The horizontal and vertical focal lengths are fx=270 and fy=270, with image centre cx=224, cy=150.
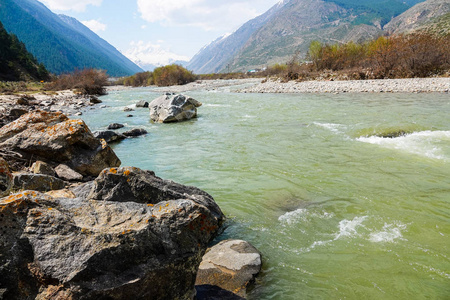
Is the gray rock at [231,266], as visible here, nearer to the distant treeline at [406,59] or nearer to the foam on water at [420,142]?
the foam on water at [420,142]

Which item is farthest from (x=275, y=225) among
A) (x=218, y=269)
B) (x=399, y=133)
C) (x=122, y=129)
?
(x=122, y=129)

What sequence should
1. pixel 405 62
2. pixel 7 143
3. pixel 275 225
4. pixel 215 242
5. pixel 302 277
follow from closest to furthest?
pixel 302 277
pixel 215 242
pixel 275 225
pixel 7 143
pixel 405 62

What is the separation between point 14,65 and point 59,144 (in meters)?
87.2

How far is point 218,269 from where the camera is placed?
4.37m

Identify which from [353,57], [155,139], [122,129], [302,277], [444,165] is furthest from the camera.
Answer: [353,57]

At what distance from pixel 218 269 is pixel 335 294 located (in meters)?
1.79

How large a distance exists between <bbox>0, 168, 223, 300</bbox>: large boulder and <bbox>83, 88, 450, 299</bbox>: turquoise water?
1619 mm

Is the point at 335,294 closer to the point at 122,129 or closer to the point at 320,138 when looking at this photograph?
the point at 320,138

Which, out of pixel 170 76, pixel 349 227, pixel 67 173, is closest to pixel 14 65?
pixel 170 76

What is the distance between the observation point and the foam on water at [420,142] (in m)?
9.85

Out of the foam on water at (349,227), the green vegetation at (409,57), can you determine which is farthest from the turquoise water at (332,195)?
the green vegetation at (409,57)

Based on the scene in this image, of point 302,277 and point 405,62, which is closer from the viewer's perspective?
point 302,277

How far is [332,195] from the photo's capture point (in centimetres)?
709

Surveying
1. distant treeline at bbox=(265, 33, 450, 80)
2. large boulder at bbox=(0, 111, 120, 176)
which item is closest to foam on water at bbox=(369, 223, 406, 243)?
large boulder at bbox=(0, 111, 120, 176)
